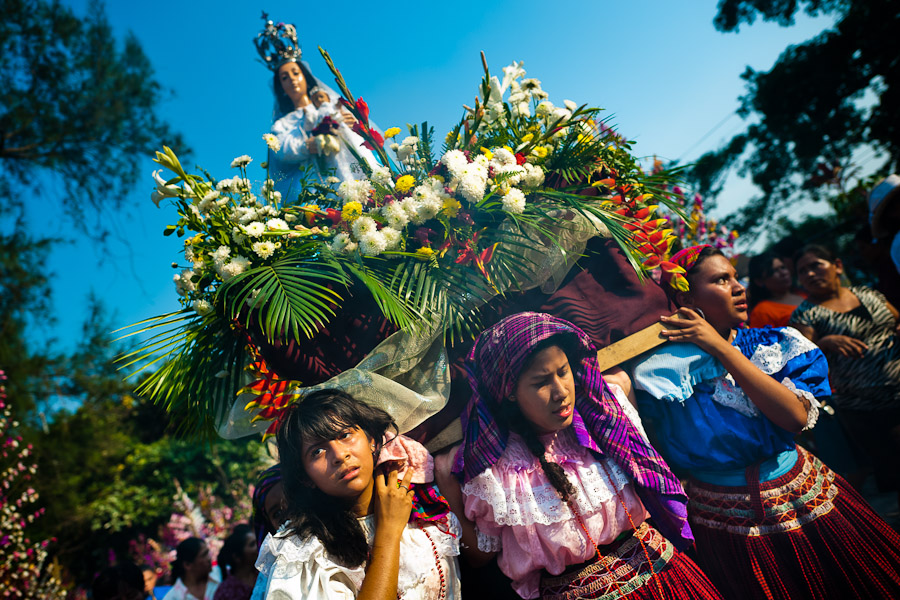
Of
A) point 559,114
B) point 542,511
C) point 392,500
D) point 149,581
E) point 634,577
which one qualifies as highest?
point 559,114

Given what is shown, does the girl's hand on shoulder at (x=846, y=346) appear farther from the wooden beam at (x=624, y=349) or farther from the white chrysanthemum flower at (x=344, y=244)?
the white chrysanthemum flower at (x=344, y=244)

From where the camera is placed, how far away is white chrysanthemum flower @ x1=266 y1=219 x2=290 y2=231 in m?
2.12

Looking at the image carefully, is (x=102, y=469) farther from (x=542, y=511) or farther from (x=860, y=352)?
(x=860, y=352)

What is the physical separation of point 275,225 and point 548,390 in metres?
1.26

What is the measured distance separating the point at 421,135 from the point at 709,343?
1.58m

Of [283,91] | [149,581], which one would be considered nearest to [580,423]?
[283,91]

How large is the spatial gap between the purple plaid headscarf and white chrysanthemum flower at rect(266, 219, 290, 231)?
36.7 inches

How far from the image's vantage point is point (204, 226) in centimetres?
217

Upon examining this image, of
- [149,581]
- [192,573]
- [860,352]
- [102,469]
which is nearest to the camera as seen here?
[860,352]

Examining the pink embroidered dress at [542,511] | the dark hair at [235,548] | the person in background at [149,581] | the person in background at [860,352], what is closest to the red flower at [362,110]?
the pink embroidered dress at [542,511]

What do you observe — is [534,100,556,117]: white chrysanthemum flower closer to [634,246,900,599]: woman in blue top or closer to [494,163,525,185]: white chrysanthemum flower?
[494,163,525,185]: white chrysanthemum flower

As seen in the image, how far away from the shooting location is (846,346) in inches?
128

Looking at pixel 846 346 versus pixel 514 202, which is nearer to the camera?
pixel 514 202

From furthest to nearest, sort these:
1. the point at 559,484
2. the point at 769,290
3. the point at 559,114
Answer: the point at 769,290, the point at 559,114, the point at 559,484
